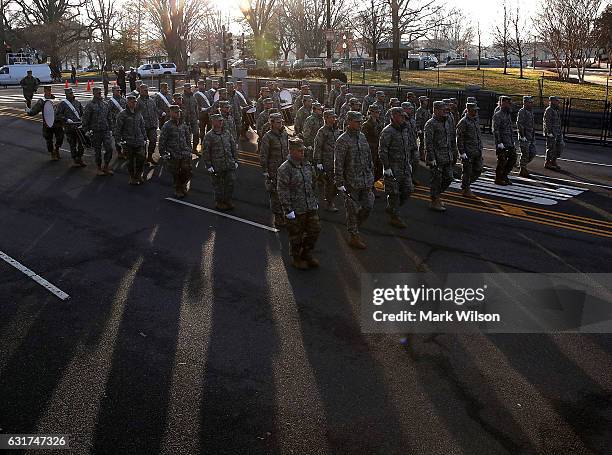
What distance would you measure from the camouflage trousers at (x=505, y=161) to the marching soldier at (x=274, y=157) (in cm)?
586

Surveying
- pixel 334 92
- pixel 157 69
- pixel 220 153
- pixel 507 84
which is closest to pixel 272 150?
pixel 220 153

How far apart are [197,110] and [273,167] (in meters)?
8.42

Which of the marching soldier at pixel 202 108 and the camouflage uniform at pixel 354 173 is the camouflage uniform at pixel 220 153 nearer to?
the camouflage uniform at pixel 354 173

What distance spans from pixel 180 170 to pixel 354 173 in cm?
543

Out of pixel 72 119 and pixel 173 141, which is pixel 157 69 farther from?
pixel 173 141

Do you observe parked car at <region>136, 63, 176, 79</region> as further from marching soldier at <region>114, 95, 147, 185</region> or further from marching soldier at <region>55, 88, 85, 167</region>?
marching soldier at <region>114, 95, 147, 185</region>

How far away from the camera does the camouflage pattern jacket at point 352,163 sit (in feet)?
33.4

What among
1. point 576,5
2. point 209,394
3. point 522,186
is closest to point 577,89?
point 576,5

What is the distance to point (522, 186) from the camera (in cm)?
1502

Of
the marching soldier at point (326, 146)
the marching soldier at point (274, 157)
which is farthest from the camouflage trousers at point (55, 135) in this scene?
the marching soldier at point (326, 146)

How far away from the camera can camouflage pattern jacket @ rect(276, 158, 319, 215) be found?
902 centimetres

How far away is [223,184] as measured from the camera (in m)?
12.9

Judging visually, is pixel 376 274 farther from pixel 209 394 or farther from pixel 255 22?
pixel 255 22

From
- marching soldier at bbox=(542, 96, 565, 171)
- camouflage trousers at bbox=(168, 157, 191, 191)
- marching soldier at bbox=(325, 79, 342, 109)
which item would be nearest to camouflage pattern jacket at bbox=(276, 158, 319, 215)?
camouflage trousers at bbox=(168, 157, 191, 191)
